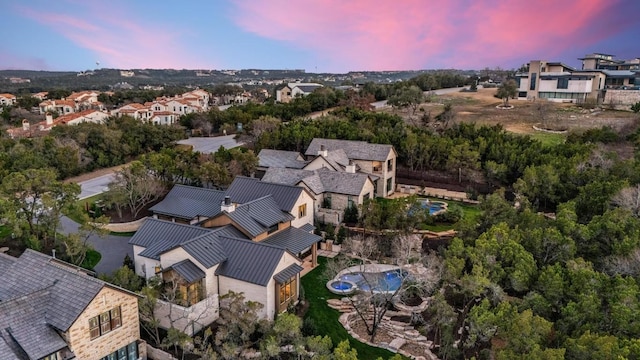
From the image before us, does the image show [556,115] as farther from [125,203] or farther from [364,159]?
[125,203]

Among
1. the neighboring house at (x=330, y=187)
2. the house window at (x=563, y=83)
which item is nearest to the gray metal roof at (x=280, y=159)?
the neighboring house at (x=330, y=187)

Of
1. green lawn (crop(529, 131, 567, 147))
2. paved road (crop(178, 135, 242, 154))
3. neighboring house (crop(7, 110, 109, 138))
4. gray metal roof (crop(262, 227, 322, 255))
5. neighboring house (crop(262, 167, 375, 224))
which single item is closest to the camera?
gray metal roof (crop(262, 227, 322, 255))

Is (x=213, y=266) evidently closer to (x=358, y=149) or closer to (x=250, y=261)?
(x=250, y=261)

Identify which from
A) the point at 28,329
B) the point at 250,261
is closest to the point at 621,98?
the point at 250,261

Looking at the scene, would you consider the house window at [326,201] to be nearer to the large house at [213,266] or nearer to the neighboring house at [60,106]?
the large house at [213,266]

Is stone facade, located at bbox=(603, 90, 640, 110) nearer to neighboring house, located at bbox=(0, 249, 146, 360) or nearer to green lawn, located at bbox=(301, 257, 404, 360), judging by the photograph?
green lawn, located at bbox=(301, 257, 404, 360)

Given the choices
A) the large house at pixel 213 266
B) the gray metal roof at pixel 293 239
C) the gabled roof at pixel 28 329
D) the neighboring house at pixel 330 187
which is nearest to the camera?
the gabled roof at pixel 28 329

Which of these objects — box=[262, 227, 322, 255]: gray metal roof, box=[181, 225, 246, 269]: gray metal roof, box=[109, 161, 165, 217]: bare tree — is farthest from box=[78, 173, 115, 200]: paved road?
box=[181, 225, 246, 269]: gray metal roof
